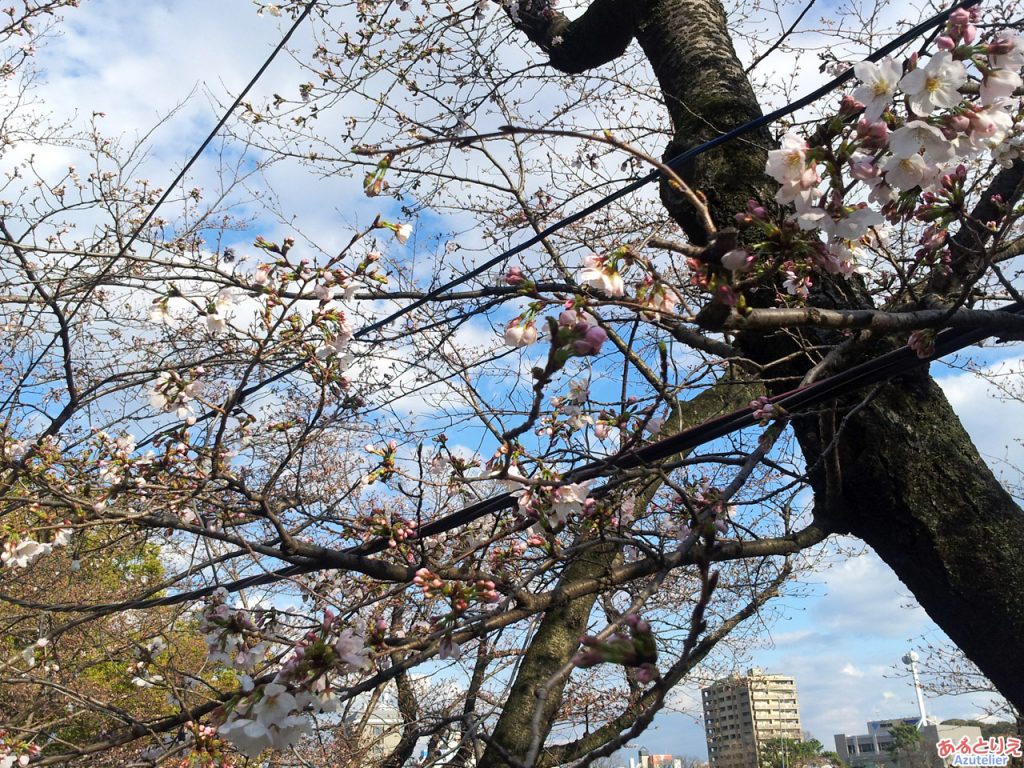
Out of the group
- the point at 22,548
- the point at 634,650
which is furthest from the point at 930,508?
the point at 22,548

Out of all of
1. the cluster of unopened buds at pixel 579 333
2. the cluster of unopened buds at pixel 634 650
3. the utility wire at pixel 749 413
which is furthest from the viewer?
the utility wire at pixel 749 413

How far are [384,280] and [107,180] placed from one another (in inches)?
136

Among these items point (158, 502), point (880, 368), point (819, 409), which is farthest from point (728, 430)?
point (158, 502)

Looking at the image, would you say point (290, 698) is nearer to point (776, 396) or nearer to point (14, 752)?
point (776, 396)

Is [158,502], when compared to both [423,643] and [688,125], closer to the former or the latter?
[423,643]

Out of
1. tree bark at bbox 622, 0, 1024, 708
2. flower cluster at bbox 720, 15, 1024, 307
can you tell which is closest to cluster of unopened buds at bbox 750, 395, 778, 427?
tree bark at bbox 622, 0, 1024, 708

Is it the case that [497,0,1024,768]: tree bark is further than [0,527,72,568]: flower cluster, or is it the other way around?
[0,527,72,568]: flower cluster

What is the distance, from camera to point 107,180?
5.02 metres

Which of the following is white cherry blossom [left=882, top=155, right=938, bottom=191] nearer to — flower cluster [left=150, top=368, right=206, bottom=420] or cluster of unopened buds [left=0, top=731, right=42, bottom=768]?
flower cluster [left=150, top=368, right=206, bottom=420]

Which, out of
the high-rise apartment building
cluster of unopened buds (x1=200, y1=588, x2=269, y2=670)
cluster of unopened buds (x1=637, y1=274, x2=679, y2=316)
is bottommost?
the high-rise apartment building

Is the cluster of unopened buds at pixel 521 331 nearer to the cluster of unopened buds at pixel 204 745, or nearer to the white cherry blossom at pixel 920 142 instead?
the white cherry blossom at pixel 920 142

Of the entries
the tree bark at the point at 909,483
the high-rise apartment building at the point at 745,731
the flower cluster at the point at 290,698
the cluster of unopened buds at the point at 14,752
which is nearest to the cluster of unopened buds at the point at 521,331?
the flower cluster at the point at 290,698

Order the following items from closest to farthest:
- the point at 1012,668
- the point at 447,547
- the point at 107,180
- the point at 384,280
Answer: the point at 1012,668 < the point at 384,280 < the point at 447,547 < the point at 107,180

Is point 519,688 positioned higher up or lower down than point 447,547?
lower down
